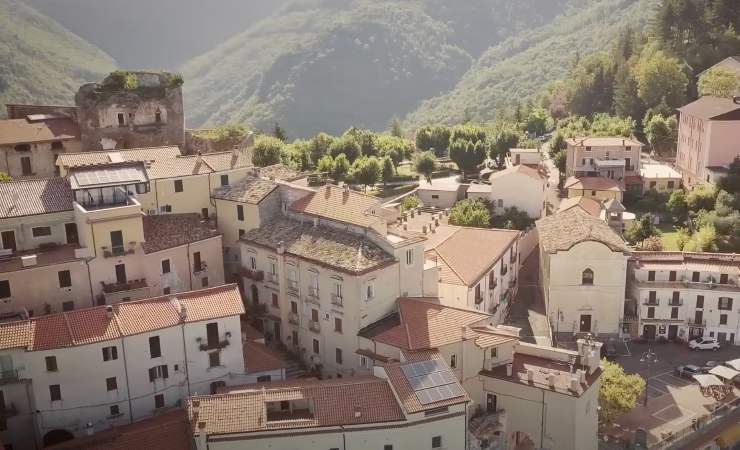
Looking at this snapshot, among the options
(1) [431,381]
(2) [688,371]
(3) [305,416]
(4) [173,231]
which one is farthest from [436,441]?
(2) [688,371]

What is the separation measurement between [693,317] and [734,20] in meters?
73.8

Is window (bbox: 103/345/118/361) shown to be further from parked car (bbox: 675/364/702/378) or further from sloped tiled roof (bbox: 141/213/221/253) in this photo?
parked car (bbox: 675/364/702/378)

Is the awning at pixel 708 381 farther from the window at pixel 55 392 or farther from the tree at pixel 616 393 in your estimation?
the window at pixel 55 392

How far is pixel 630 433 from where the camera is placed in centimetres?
5066

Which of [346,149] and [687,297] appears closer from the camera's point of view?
[687,297]

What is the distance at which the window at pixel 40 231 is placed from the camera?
46.9m

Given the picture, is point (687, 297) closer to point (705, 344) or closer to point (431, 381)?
point (705, 344)

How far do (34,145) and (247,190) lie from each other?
21.8 metres

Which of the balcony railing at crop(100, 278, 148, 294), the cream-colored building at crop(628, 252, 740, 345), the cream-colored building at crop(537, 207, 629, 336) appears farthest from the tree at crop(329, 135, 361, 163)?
Result: the balcony railing at crop(100, 278, 148, 294)

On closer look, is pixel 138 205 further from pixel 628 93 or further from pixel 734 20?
pixel 734 20

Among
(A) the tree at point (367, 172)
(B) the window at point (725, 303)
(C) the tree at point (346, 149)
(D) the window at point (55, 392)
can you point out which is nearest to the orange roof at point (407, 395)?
(D) the window at point (55, 392)

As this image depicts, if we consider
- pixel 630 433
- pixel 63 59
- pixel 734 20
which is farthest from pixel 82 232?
pixel 63 59

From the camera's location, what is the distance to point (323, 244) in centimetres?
4847

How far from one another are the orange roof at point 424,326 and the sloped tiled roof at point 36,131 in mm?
35919
